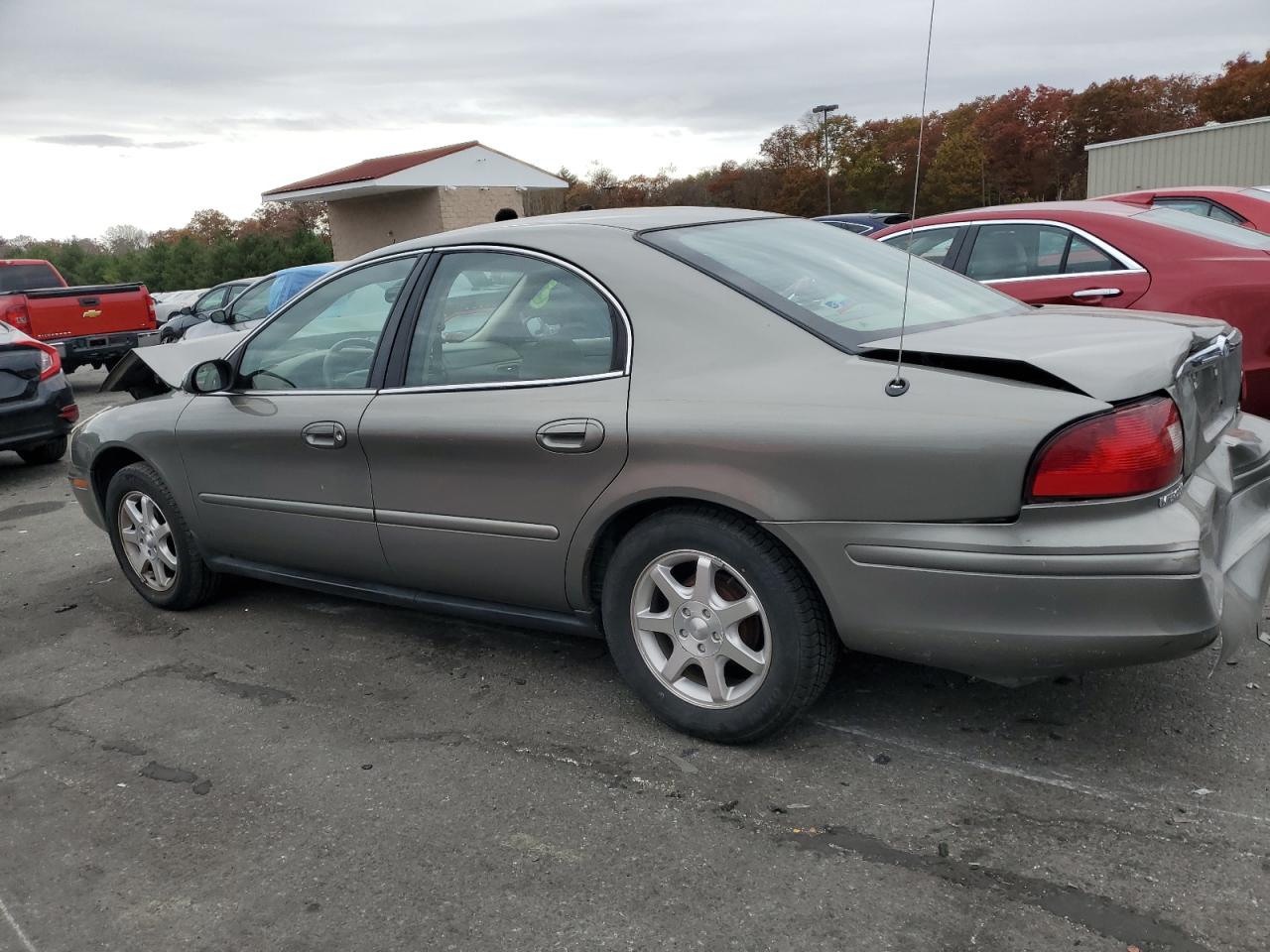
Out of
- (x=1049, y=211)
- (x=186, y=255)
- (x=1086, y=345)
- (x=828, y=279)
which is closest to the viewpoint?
(x=1086, y=345)

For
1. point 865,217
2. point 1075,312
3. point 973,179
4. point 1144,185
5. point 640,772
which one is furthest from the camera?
point 973,179

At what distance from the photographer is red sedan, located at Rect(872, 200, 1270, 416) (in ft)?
18.0

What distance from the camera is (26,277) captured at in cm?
1670

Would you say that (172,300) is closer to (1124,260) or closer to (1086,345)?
(1124,260)

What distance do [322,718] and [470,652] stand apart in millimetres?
680

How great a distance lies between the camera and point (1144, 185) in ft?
93.7

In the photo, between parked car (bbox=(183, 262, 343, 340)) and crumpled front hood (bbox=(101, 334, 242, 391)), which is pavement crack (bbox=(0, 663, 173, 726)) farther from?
parked car (bbox=(183, 262, 343, 340))

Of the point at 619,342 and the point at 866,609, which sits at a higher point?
the point at 619,342

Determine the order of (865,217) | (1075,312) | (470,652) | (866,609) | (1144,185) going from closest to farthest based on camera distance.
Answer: (866,609), (1075,312), (470,652), (865,217), (1144,185)

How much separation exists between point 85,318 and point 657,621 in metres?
13.5

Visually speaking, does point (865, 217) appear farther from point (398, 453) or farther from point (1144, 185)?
point (1144, 185)

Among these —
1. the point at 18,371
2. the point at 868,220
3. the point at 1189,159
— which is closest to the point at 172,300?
the point at 868,220

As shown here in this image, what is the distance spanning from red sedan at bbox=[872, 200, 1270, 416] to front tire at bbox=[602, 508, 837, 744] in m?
2.96

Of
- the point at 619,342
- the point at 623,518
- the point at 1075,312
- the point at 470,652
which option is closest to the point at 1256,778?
the point at 1075,312
